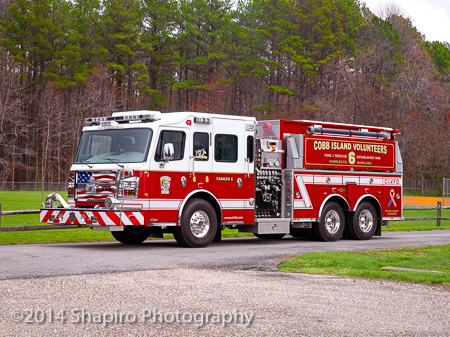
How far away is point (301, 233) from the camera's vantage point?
20234mm

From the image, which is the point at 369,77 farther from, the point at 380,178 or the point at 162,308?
the point at 162,308

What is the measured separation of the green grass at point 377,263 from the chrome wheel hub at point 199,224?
300cm

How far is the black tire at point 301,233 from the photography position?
19781 mm

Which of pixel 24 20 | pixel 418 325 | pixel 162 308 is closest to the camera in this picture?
pixel 418 325

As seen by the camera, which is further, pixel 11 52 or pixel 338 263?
pixel 11 52

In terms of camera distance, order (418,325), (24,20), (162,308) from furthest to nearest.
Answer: (24,20) < (162,308) < (418,325)

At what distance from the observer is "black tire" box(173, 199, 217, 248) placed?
15906 mm

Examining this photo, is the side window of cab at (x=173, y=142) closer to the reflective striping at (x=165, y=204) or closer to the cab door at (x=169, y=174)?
the cab door at (x=169, y=174)

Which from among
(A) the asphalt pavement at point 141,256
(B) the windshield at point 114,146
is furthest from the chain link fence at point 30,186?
(B) the windshield at point 114,146

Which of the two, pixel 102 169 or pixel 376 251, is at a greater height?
pixel 102 169

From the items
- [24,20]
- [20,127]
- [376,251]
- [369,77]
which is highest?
[24,20]

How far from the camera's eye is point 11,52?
63125 millimetres

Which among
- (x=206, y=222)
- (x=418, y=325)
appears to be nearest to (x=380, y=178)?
(x=206, y=222)

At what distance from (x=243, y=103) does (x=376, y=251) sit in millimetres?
59570
